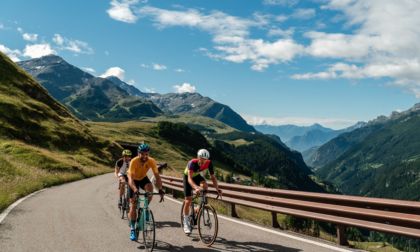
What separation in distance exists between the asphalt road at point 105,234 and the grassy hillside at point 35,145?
2.33m

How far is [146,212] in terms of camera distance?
5973 mm

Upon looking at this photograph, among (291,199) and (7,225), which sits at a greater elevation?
(291,199)

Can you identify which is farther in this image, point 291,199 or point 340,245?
point 291,199

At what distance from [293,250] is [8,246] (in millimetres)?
6268

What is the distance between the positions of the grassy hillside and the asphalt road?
2.33m

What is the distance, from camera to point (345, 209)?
20.4 feet

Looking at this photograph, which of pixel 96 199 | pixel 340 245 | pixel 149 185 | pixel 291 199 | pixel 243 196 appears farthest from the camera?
pixel 96 199

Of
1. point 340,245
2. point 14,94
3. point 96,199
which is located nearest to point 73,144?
point 14,94

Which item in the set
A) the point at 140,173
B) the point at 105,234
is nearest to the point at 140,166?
the point at 140,173

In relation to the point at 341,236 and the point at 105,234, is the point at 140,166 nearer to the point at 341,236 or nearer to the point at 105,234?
the point at 105,234

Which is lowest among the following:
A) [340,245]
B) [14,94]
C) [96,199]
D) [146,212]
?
[96,199]

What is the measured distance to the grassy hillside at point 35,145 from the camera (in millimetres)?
16422

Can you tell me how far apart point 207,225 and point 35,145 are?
111 ft

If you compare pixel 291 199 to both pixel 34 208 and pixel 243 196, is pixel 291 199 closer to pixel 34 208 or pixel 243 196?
pixel 243 196
